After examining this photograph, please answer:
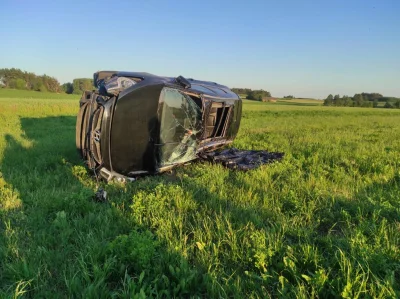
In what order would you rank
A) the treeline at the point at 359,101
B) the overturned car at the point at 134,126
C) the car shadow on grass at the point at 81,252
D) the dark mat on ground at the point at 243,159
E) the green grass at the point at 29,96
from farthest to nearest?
1. the treeline at the point at 359,101
2. the green grass at the point at 29,96
3. the dark mat on ground at the point at 243,159
4. the overturned car at the point at 134,126
5. the car shadow on grass at the point at 81,252

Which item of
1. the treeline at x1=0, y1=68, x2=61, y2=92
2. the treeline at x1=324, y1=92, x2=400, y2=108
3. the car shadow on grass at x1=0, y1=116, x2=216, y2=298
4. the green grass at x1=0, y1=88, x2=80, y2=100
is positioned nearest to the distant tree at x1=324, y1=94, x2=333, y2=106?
the treeline at x1=324, y1=92, x2=400, y2=108

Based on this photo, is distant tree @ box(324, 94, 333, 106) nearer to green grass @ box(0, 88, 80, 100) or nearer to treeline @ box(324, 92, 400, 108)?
treeline @ box(324, 92, 400, 108)

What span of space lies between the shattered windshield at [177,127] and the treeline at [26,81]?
72.2 m

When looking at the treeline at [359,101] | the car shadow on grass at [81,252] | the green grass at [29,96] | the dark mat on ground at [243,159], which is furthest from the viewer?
the treeline at [359,101]

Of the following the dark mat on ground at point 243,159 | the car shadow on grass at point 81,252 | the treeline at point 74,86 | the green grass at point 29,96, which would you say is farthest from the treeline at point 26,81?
the car shadow on grass at point 81,252

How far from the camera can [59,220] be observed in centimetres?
310

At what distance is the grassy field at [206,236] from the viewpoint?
2.09m

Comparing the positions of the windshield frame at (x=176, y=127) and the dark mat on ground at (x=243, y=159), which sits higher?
the windshield frame at (x=176, y=127)

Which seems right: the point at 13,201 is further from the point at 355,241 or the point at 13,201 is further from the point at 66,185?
the point at 355,241

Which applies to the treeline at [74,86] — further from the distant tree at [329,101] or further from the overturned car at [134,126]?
the overturned car at [134,126]

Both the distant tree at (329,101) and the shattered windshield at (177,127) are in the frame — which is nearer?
the shattered windshield at (177,127)

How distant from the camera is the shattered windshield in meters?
4.89

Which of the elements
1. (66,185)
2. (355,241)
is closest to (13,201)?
(66,185)

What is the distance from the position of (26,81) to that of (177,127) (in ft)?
255
